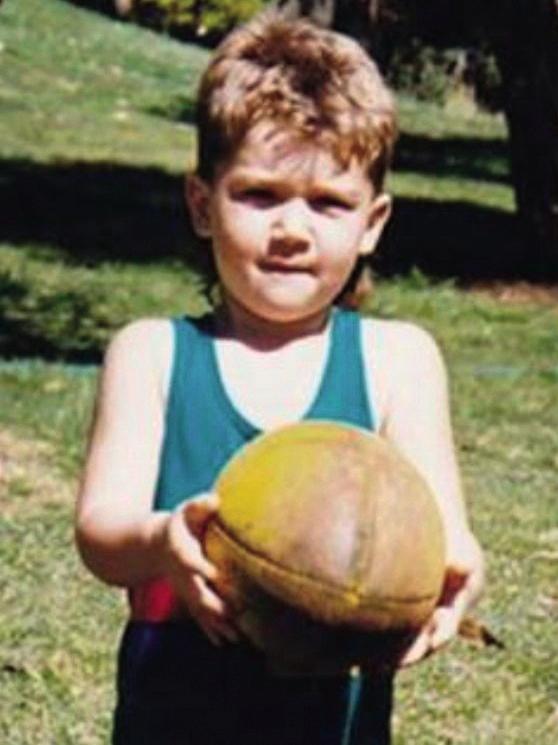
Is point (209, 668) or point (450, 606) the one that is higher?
point (450, 606)

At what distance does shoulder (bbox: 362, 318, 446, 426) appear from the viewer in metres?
3.38

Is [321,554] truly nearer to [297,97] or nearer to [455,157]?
[297,97]

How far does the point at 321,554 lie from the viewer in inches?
116

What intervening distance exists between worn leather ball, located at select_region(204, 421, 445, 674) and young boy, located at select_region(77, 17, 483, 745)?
6.0 inches

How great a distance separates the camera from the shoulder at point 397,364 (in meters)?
3.38

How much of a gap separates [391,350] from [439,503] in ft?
0.96

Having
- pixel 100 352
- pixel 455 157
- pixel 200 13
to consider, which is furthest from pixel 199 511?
pixel 200 13

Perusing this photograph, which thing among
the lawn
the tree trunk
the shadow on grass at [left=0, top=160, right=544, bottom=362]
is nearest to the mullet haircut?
the lawn

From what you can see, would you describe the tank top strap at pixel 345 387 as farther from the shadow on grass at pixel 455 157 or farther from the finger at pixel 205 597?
the shadow on grass at pixel 455 157

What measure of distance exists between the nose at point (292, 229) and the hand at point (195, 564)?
0.48 metres

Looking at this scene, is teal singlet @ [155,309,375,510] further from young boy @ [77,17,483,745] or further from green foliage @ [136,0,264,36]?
green foliage @ [136,0,264,36]

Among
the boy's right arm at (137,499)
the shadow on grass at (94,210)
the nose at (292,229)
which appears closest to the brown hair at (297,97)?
the nose at (292,229)

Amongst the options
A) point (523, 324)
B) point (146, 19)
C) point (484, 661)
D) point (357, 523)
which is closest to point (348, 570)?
point (357, 523)

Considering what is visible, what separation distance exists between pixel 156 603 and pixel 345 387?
484mm
